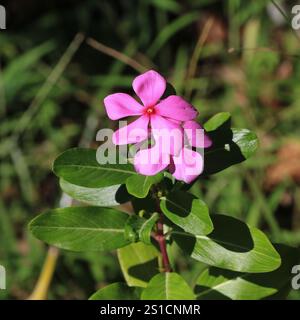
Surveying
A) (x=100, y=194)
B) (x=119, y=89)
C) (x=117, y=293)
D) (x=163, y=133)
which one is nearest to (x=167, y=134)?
(x=163, y=133)

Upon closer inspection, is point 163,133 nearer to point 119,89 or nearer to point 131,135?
point 131,135

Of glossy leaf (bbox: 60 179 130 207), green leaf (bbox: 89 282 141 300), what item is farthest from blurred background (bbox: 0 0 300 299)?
glossy leaf (bbox: 60 179 130 207)

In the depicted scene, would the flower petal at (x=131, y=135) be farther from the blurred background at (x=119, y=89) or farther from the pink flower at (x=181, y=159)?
the blurred background at (x=119, y=89)

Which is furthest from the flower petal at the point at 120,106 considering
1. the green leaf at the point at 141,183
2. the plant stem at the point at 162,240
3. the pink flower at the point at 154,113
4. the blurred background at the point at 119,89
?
the blurred background at the point at 119,89

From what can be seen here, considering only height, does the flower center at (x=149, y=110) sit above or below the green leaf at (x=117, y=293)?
above

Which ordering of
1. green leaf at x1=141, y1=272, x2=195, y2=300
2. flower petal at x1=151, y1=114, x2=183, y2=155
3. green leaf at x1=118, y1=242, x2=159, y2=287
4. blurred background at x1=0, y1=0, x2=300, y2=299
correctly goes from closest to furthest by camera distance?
flower petal at x1=151, y1=114, x2=183, y2=155, green leaf at x1=141, y1=272, x2=195, y2=300, green leaf at x1=118, y1=242, x2=159, y2=287, blurred background at x1=0, y1=0, x2=300, y2=299

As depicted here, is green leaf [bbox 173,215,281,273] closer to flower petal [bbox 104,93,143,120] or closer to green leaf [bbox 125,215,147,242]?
green leaf [bbox 125,215,147,242]
